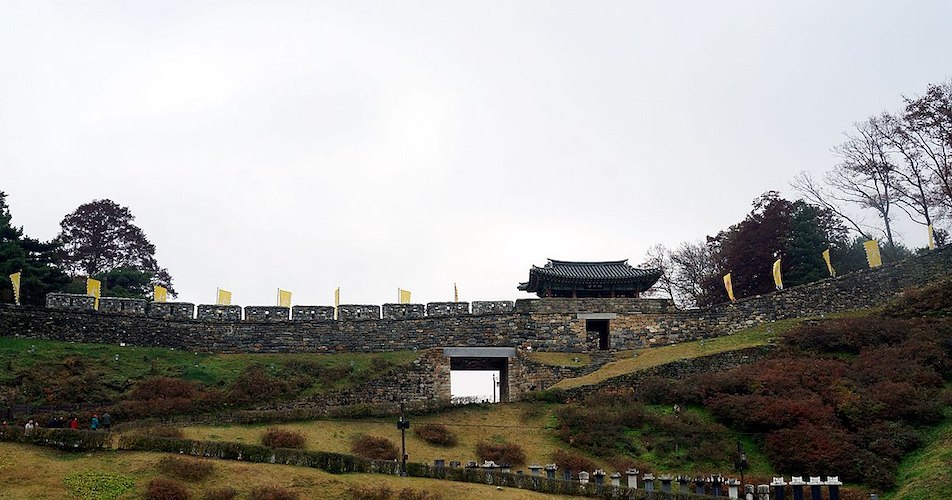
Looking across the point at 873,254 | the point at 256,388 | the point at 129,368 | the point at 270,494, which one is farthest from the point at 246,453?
the point at 873,254

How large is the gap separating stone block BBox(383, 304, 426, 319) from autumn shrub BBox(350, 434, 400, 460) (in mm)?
12569

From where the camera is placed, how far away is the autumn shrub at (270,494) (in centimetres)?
1812

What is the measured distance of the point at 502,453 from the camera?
26.2 m

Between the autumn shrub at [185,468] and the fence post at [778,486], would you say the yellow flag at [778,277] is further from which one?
the autumn shrub at [185,468]

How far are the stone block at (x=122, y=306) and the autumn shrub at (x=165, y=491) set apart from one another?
63.5 feet

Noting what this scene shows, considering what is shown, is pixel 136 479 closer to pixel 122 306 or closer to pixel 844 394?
pixel 122 306

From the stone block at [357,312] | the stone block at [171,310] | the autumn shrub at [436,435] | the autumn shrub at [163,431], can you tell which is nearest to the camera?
the autumn shrub at [163,431]

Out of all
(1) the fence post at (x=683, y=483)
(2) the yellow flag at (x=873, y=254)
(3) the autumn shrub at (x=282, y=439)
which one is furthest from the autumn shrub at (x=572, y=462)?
(2) the yellow flag at (x=873, y=254)

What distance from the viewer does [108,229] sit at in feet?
158

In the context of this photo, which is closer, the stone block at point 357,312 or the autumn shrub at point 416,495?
the autumn shrub at point 416,495

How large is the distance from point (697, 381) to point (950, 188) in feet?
55.4

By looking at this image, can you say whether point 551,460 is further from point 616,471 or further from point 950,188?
point 950,188

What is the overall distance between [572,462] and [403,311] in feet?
50.3

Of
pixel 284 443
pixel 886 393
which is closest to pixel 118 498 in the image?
pixel 284 443
